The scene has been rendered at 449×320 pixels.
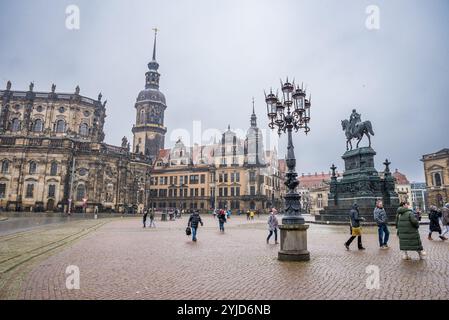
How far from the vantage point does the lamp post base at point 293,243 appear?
9156 millimetres

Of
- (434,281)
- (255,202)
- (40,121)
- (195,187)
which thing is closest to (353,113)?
(434,281)

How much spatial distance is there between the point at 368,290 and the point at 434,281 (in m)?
1.84

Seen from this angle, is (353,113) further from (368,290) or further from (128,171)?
(128,171)

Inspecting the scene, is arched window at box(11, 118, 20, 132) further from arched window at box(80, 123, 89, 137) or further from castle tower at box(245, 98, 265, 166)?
castle tower at box(245, 98, 265, 166)

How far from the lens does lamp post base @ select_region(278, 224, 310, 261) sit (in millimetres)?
9156

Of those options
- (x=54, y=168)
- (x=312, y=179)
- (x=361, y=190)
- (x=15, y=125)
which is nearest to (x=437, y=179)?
(x=361, y=190)

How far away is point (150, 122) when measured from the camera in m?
84.9

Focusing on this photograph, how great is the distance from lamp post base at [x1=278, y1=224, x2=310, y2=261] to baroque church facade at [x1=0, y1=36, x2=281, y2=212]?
145ft

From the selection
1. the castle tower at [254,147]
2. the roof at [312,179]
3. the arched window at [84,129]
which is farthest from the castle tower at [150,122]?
the roof at [312,179]

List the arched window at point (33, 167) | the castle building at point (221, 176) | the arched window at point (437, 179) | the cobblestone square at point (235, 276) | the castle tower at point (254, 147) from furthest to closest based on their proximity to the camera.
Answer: the castle tower at point (254, 147)
the castle building at point (221, 176)
the arched window at point (437, 179)
the arched window at point (33, 167)
the cobblestone square at point (235, 276)

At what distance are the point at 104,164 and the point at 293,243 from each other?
52.5m

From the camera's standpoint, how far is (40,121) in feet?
194

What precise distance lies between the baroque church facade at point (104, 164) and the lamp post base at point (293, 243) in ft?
145

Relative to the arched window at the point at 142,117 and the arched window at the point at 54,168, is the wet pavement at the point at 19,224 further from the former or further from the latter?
the arched window at the point at 142,117
